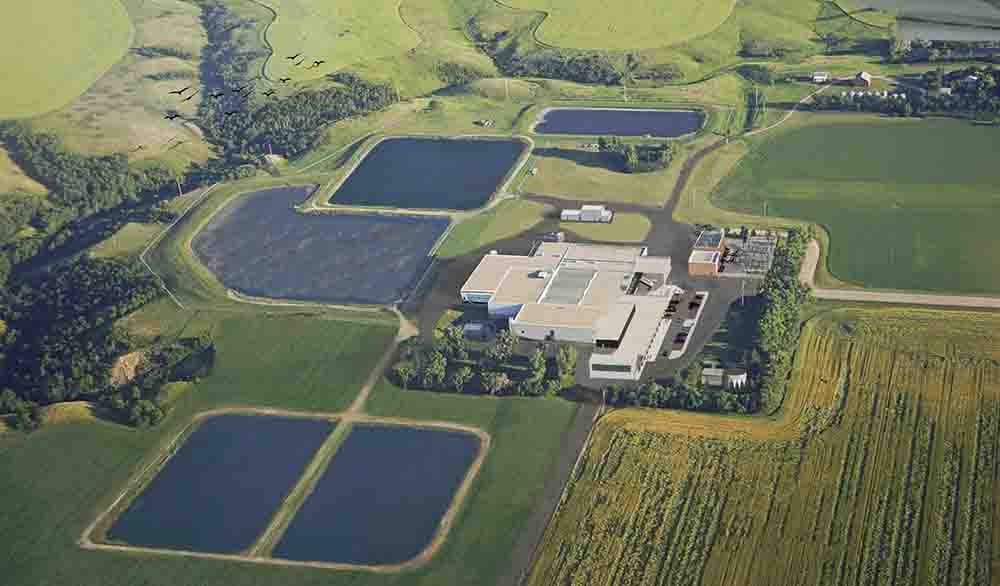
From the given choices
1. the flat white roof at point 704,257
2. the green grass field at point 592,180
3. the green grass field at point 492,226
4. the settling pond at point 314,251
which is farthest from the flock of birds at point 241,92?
the flat white roof at point 704,257

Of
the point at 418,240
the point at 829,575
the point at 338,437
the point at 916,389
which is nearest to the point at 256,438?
the point at 338,437

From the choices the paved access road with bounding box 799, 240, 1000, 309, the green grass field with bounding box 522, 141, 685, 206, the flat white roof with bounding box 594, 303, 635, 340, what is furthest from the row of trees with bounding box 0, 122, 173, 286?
the paved access road with bounding box 799, 240, 1000, 309

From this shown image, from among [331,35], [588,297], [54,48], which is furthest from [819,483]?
[54,48]

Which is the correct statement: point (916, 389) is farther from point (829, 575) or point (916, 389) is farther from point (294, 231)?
Result: point (294, 231)

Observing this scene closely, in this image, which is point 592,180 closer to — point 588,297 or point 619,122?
point 619,122

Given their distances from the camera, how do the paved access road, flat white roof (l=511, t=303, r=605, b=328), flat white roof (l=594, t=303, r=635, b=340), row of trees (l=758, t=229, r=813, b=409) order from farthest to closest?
the paved access road < flat white roof (l=511, t=303, r=605, b=328) < flat white roof (l=594, t=303, r=635, b=340) < row of trees (l=758, t=229, r=813, b=409)

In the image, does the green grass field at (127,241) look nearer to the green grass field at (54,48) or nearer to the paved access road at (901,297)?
the green grass field at (54,48)

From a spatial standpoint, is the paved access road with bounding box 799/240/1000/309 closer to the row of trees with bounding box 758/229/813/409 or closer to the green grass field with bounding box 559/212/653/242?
the row of trees with bounding box 758/229/813/409
